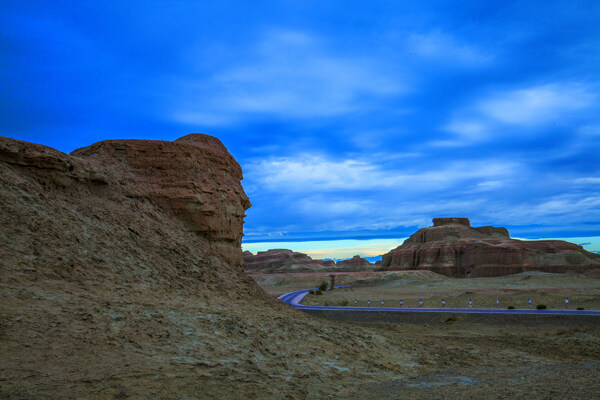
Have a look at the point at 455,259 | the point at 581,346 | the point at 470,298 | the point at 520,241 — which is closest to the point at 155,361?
the point at 581,346

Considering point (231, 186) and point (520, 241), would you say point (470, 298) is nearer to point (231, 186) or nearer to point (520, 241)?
point (231, 186)

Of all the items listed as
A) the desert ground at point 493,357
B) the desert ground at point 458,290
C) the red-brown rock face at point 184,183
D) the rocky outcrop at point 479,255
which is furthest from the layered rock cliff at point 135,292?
the rocky outcrop at point 479,255

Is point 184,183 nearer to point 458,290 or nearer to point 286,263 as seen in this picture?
point 458,290

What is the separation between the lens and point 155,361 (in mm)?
9242

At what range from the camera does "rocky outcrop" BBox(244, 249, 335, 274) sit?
16090 centimetres

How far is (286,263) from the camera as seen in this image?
546 feet

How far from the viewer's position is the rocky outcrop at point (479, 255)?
332 ft

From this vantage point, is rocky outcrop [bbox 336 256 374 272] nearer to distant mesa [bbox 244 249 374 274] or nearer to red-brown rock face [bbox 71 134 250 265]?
distant mesa [bbox 244 249 374 274]

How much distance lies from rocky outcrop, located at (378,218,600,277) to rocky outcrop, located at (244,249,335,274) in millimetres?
36476

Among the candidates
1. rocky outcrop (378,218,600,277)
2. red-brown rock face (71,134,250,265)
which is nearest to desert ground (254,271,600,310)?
rocky outcrop (378,218,600,277)

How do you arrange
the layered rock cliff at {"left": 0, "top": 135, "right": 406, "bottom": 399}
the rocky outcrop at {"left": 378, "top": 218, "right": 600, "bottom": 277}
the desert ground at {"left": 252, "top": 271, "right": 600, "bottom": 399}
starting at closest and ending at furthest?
the layered rock cliff at {"left": 0, "top": 135, "right": 406, "bottom": 399}
the desert ground at {"left": 252, "top": 271, "right": 600, "bottom": 399}
the rocky outcrop at {"left": 378, "top": 218, "right": 600, "bottom": 277}

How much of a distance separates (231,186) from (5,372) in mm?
16770

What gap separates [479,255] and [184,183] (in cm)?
10357

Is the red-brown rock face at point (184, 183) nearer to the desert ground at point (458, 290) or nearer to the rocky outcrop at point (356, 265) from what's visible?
the desert ground at point (458, 290)
